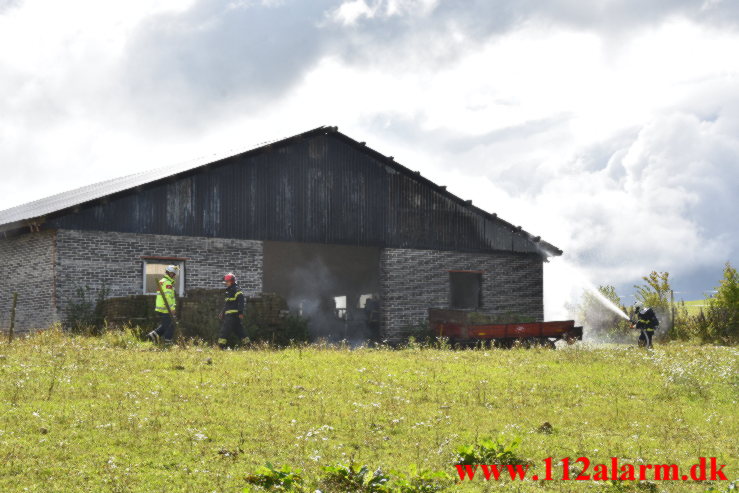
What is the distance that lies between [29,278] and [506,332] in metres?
14.2

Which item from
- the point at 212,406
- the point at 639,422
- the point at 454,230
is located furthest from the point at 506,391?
the point at 454,230

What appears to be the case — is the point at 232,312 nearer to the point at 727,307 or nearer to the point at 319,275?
the point at 319,275

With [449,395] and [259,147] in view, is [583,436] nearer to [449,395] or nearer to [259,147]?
[449,395]

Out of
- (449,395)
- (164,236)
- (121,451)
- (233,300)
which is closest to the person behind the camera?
(121,451)

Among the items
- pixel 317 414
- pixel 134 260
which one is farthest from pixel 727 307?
pixel 317 414

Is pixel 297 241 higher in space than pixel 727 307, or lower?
higher

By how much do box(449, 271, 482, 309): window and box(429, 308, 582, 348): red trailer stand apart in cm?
353

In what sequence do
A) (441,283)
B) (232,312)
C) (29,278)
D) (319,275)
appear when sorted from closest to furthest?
1. (232,312)
2. (29,278)
3. (441,283)
4. (319,275)

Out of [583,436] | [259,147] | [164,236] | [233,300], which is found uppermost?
[259,147]

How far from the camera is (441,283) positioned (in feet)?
Answer: 89.6

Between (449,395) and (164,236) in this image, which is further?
(164,236)

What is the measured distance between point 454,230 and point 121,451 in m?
20.7

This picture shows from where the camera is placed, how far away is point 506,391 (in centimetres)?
1283

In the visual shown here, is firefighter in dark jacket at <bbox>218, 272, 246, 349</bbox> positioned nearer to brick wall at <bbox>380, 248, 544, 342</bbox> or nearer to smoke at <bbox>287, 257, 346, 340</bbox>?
brick wall at <bbox>380, 248, 544, 342</bbox>
